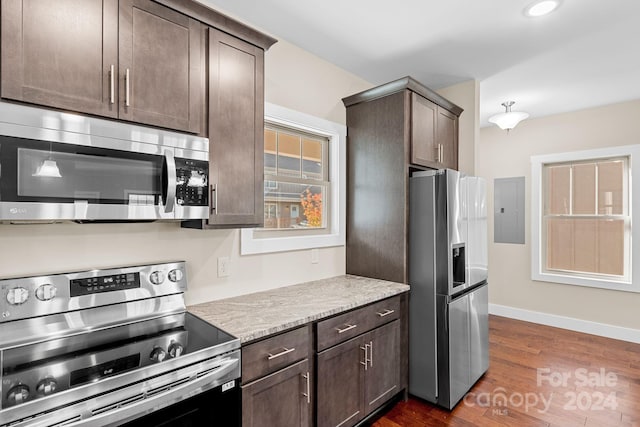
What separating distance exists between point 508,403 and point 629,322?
2396 millimetres

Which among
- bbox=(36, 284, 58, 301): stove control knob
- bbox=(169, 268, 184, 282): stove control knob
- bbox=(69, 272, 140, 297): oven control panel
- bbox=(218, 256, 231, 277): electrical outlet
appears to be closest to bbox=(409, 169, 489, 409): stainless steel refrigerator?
bbox=(218, 256, 231, 277): electrical outlet

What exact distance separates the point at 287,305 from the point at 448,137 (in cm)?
209

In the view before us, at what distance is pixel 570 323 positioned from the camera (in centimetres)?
414

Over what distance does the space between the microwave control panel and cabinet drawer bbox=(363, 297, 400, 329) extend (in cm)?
121

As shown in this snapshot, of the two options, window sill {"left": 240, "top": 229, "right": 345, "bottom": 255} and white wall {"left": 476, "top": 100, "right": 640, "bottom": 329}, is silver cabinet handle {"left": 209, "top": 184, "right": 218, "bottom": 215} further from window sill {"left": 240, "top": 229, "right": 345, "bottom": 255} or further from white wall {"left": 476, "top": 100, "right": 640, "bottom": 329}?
white wall {"left": 476, "top": 100, "right": 640, "bottom": 329}

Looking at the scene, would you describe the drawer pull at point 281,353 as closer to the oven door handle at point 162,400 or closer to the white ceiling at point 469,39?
the oven door handle at point 162,400

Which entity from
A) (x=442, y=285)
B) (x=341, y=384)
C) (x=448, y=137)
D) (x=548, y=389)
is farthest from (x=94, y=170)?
(x=548, y=389)

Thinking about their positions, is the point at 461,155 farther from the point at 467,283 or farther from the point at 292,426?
the point at 292,426

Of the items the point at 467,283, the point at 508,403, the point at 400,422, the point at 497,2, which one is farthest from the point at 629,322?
the point at 497,2

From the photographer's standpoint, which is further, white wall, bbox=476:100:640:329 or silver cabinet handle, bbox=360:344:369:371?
white wall, bbox=476:100:640:329

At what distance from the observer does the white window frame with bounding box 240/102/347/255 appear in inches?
90.7

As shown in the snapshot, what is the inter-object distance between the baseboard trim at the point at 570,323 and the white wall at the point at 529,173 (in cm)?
5

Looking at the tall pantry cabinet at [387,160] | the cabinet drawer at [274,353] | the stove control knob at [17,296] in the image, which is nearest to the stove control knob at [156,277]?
the stove control knob at [17,296]

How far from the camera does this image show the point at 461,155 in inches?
127
